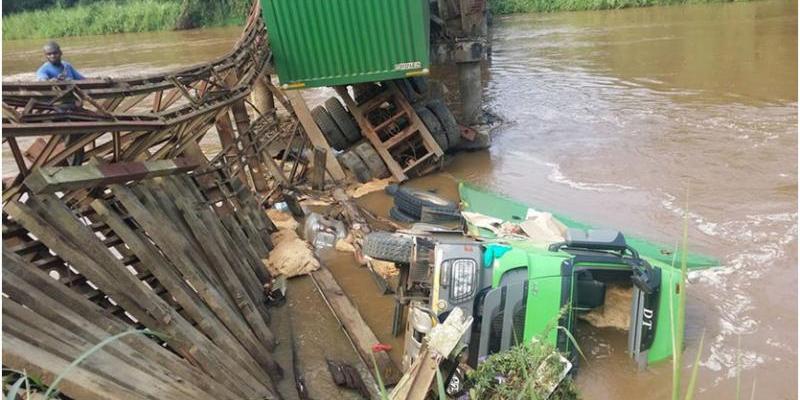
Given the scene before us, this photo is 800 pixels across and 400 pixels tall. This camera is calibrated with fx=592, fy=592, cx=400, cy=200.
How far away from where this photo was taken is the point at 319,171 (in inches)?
379

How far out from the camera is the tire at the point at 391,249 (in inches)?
194

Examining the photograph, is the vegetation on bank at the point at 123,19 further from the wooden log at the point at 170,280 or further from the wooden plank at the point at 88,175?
the wooden log at the point at 170,280

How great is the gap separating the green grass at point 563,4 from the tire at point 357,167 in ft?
102

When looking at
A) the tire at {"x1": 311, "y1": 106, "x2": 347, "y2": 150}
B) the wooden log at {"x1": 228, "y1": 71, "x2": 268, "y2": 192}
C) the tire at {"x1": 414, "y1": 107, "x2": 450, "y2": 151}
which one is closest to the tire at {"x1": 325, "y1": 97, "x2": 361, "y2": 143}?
the tire at {"x1": 311, "y1": 106, "x2": 347, "y2": 150}

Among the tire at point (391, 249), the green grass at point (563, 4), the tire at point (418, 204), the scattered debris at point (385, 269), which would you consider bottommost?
the scattered debris at point (385, 269)

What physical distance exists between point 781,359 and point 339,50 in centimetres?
722

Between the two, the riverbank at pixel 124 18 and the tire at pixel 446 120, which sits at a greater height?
the riverbank at pixel 124 18

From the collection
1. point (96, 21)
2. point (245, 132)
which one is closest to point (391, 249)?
point (245, 132)

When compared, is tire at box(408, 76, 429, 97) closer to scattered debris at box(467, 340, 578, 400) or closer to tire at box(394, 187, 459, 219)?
tire at box(394, 187, 459, 219)

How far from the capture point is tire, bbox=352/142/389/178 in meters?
10.2

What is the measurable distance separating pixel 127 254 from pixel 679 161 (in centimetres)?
923

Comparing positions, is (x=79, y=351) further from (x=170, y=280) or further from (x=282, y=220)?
(x=282, y=220)

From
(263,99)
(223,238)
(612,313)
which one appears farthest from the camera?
(263,99)

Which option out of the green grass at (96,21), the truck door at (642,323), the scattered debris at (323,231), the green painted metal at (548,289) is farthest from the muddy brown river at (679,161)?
the green grass at (96,21)
